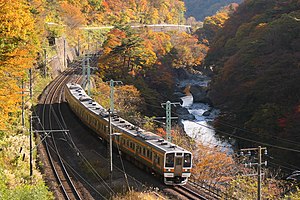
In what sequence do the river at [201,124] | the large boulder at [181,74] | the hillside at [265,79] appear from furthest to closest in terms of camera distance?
the large boulder at [181,74] < the river at [201,124] < the hillside at [265,79]

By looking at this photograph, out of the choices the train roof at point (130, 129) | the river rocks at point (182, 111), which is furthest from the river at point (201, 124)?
the train roof at point (130, 129)

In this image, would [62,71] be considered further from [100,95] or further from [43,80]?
[100,95]

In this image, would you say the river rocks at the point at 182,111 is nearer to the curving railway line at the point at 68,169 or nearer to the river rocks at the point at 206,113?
the river rocks at the point at 206,113

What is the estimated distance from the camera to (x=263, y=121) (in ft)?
116

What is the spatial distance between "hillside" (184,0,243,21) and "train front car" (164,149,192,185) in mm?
136686

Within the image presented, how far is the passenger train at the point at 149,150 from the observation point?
2156 centimetres

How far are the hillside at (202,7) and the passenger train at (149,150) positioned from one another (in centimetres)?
12935

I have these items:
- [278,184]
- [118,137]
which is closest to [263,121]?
[278,184]

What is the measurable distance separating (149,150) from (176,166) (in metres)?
2.04

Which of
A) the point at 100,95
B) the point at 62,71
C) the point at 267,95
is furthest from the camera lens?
the point at 62,71

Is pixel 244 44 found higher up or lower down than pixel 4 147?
higher up

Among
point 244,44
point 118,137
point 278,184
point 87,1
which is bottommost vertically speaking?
point 278,184

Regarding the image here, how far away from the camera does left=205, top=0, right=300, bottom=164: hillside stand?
34.2 m

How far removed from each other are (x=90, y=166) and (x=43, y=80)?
84.9ft
